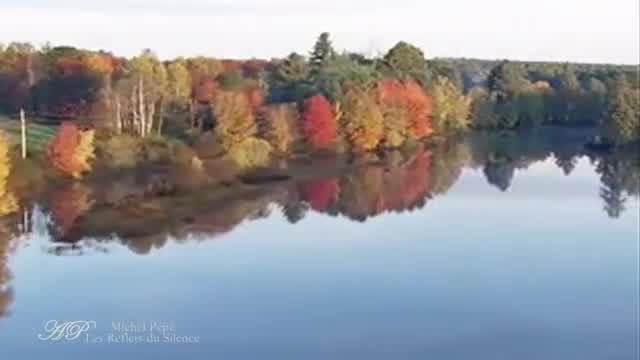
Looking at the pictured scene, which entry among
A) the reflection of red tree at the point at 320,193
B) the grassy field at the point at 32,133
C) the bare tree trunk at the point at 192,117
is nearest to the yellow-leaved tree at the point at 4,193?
the grassy field at the point at 32,133

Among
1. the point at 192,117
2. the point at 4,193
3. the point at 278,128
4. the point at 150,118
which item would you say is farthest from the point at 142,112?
the point at 4,193

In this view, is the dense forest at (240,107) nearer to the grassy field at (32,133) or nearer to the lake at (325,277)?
the grassy field at (32,133)

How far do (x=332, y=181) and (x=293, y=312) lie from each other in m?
23.9

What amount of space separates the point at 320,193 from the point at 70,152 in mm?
10446

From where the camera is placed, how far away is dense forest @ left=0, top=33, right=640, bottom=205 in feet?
150

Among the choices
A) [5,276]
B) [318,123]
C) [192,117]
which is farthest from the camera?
[318,123]

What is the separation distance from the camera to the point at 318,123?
5581 centimetres

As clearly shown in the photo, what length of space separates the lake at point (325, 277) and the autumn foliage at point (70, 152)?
2.87 meters

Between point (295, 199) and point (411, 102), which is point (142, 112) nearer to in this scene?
point (295, 199)

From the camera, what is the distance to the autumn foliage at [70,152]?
1590 inches

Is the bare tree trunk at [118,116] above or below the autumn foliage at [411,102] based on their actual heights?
below

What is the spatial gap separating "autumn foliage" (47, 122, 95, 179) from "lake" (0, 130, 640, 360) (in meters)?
2.87

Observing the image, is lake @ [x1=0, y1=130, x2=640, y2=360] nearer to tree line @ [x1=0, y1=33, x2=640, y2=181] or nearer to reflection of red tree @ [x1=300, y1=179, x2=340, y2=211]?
reflection of red tree @ [x1=300, y1=179, x2=340, y2=211]

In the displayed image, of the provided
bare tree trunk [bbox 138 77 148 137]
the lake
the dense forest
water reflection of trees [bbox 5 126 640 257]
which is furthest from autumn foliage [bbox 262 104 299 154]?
the lake
